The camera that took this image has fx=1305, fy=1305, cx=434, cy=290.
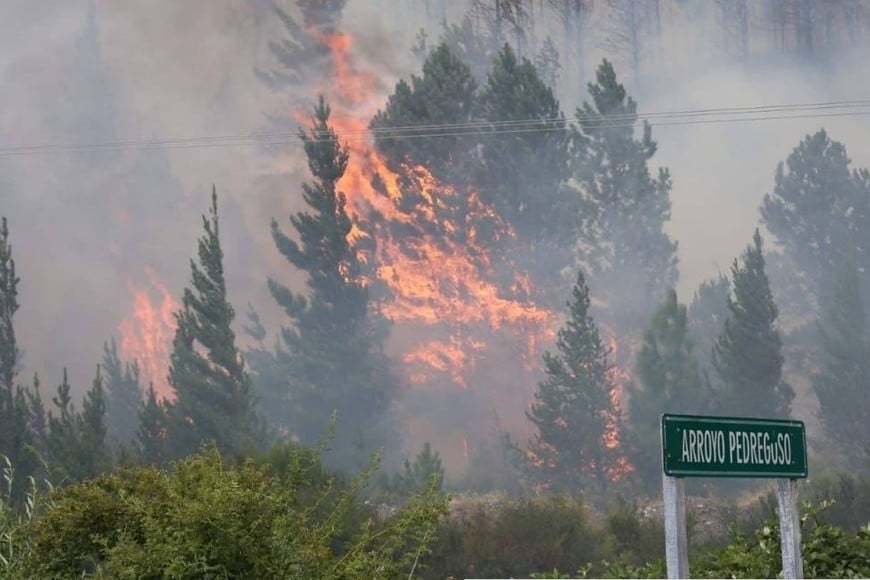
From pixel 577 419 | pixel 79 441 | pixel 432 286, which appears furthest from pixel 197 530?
pixel 432 286

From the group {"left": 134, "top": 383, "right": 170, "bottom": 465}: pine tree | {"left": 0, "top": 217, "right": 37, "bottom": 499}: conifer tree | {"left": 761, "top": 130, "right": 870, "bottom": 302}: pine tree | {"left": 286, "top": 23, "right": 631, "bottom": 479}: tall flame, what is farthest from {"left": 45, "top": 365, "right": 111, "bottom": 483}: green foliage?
{"left": 761, "top": 130, "right": 870, "bottom": 302}: pine tree

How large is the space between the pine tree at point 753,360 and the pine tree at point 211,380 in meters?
15.9

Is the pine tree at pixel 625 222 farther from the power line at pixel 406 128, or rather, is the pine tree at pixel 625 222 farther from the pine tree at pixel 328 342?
the pine tree at pixel 328 342

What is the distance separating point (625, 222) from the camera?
5012 cm

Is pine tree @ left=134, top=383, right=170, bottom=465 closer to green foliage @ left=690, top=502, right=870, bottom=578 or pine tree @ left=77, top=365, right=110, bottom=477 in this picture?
pine tree @ left=77, top=365, right=110, bottom=477

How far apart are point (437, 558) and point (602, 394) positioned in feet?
64.6

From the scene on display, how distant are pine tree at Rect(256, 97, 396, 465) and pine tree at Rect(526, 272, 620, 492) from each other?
7.12m

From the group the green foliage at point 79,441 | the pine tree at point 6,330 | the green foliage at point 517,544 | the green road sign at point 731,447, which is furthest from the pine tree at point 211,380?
the green road sign at point 731,447

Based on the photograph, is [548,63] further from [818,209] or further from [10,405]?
[10,405]

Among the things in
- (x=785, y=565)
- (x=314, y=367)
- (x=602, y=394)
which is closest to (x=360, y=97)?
(x=314, y=367)

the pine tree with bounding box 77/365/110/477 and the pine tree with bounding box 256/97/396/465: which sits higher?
the pine tree with bounding box 256/97/396/465

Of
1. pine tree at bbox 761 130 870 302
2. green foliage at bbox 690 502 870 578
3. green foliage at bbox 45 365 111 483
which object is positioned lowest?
green foliage at bbox 690 502 870 578

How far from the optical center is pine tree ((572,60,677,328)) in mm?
49812

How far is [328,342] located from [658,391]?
12.1 m
